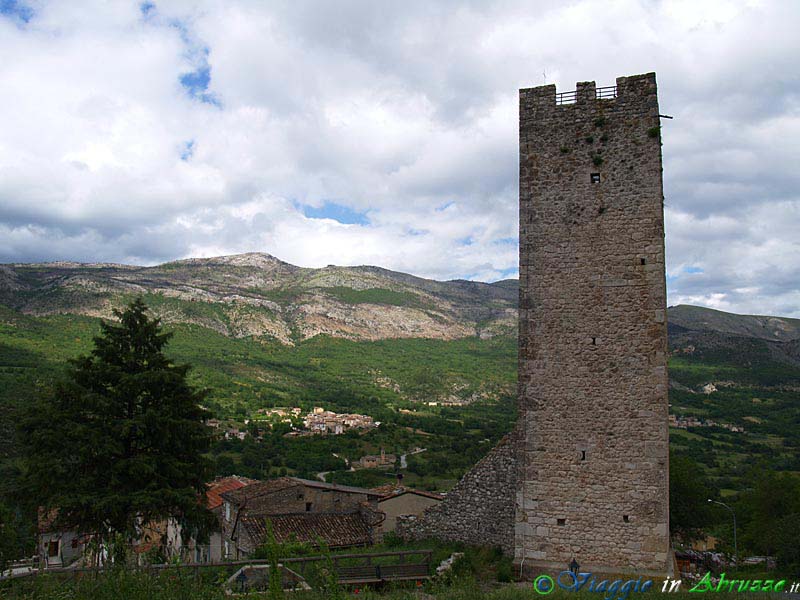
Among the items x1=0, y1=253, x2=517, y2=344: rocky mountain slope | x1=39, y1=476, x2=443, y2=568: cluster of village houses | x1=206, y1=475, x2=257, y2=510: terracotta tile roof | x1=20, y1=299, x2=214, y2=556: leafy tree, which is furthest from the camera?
x1=0, y1=253, x2=517, y2=344: rocky mountain slope

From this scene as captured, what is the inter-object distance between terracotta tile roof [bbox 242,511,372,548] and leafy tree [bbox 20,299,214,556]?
902cm

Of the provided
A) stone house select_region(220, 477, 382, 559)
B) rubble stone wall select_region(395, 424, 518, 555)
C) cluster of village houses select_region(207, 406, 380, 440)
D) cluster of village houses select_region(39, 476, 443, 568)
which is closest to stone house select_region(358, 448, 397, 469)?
cluster of village houses select_region(207, 406, 380, 440)

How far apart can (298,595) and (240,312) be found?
127m

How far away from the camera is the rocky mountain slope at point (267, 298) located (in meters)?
113

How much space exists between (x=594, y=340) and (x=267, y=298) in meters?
140

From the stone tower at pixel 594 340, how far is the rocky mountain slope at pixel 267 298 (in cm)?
10573

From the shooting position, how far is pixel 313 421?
80188mm

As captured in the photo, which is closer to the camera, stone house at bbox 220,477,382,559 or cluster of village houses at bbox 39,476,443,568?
cluster of village houses at bbox 39,476,443,568

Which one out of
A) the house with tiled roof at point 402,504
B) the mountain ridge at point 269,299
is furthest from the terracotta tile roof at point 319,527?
the mountain ridge at point 269,299

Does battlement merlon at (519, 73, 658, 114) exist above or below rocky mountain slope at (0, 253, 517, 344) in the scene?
below

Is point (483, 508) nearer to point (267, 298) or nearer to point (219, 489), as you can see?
point (219, 489)

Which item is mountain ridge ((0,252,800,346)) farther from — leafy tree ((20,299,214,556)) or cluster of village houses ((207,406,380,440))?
leafy tree ((20,299,214,556))

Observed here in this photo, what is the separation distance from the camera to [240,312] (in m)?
131

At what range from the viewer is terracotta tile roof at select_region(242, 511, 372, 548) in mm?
22984
